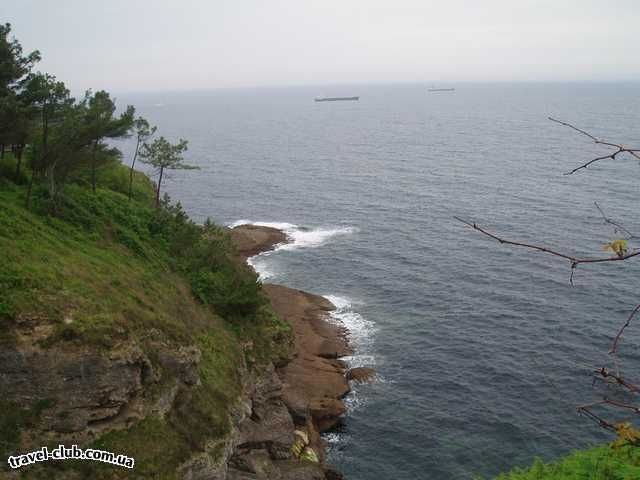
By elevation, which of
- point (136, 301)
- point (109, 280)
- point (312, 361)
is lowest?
point (312, 361)

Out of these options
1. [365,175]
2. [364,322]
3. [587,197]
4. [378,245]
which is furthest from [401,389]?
[365,175]

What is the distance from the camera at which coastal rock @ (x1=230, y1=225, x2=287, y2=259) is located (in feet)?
278

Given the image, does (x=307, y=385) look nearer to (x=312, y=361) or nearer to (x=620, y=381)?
(x=312, y=361)

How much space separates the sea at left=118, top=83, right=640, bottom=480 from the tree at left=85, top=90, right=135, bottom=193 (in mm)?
30104

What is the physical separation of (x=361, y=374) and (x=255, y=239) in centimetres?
4067

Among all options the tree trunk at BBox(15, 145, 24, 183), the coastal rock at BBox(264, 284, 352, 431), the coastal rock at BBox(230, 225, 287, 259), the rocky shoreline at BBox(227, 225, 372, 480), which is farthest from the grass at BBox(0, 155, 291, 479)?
the coastal rock at BBox(230, 225, 287, 259)

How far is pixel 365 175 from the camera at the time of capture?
13062 cm

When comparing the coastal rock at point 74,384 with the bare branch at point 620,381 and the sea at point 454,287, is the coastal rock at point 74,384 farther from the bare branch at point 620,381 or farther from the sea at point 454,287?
the bare branch at point 620,381

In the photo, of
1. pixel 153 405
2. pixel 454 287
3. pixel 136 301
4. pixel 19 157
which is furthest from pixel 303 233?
pixel 153 405

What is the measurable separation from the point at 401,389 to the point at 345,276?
26.3 m

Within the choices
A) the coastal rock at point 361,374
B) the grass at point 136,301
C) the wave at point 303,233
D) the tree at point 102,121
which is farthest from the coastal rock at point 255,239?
the tree at point 102,121

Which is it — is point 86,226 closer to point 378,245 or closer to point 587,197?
point 378,245

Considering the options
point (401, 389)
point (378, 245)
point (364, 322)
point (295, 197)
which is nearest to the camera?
point (401, 389)

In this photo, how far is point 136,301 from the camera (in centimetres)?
3278
